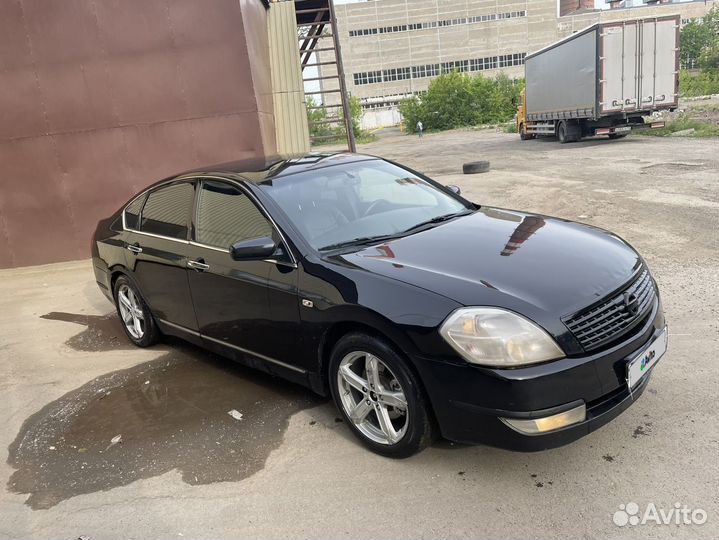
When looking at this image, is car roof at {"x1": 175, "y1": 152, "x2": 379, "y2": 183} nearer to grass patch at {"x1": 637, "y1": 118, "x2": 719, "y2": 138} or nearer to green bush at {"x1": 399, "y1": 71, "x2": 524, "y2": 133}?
grass patch at {"x1": 637, "y1": 118, "x2": 719, "y2": 138}

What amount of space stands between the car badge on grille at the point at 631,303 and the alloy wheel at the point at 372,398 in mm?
1190

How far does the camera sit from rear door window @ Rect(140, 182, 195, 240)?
4.45 meters

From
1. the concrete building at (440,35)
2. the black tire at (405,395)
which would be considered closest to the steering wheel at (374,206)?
the black tire at (405,395)

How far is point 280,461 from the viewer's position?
10.8 ft

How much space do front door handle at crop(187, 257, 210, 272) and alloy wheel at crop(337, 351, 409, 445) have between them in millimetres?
1399

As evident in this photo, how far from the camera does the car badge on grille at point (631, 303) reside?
9.51 ft

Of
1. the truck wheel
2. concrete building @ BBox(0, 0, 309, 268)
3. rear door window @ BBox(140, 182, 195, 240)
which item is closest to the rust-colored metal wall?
concrete building @ BBox(0, 0, 309, 268)

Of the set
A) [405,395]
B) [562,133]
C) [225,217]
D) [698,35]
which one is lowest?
[562,133]

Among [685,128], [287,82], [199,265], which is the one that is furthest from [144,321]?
[685,128]

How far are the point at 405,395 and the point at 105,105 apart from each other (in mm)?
7695

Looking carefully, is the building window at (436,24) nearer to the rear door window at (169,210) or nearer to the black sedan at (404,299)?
the rear door window at (169,210)

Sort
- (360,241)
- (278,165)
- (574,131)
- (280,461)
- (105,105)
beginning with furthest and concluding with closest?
1. (574,131)
2. (105,105)
3. (278,165)
4. (360,241)
5. (280,461)

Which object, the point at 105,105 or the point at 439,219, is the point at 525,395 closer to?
the point at 439,219

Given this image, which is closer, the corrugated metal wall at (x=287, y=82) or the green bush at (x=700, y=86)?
the corrugated metal wall at (x=287, y=82)
